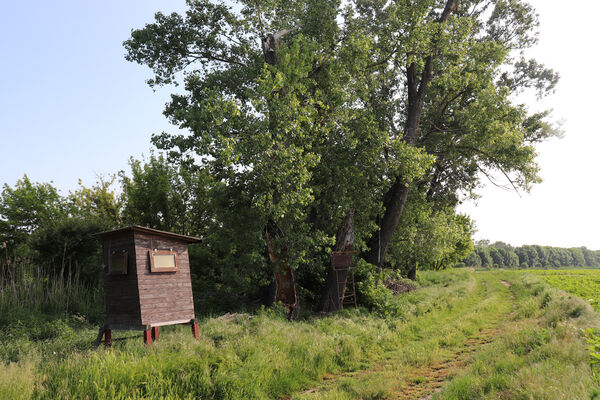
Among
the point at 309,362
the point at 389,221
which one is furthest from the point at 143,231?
the point at 389,221

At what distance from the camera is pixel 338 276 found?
16219mm

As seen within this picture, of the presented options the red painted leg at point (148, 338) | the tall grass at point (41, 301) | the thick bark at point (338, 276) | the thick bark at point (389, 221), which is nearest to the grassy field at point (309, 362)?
the red painted leg at point (148, 338)

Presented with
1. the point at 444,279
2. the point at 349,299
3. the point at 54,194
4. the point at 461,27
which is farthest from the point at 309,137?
the point at 54,194

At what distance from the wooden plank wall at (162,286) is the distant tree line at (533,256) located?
147876mm

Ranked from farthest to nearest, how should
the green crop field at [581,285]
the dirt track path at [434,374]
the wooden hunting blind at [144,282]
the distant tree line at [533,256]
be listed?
the distant tree line at [533,256], the green crop field at [581,285], the wooden hunting blind at [144,282], the dirt track path at [434,374]

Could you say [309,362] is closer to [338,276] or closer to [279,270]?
[279,270]

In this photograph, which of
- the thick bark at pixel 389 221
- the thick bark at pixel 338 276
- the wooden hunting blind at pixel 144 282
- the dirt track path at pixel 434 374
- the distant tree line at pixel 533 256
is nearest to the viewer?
the dirt track path at pixel 434 374

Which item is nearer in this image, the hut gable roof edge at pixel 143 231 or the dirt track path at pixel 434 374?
the dirt track path at pixel 434 374

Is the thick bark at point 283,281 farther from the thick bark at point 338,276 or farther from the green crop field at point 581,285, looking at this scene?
the green crop field at point 581,285

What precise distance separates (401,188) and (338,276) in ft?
16.7

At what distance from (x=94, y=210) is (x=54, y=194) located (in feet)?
23.0

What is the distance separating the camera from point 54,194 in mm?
31031

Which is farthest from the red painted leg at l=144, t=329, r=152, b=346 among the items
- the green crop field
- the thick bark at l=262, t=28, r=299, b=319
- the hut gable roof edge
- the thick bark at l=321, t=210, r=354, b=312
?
the green crop field

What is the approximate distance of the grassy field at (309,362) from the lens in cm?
627
